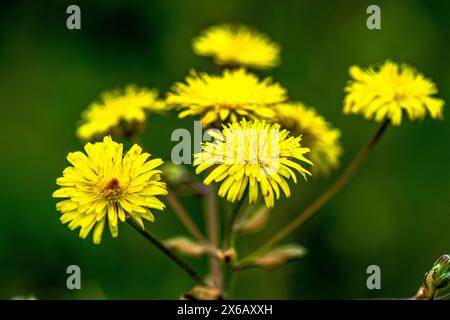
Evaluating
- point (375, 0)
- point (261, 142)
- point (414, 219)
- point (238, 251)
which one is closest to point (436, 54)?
point (375, 0)

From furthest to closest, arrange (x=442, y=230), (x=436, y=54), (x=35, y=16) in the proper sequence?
(x=35, y=16) → (x=436, y=54) → (x=442, y=230)

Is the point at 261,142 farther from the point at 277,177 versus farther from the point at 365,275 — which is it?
the point at 365,275

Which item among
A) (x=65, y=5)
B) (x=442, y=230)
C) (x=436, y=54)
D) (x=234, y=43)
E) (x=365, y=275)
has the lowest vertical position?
(x=365, y=275)

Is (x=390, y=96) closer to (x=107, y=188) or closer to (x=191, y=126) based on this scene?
(x=107, y=188)

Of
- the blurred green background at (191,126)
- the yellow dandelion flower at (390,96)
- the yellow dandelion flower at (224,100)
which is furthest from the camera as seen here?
the blurred green background at (191,126)

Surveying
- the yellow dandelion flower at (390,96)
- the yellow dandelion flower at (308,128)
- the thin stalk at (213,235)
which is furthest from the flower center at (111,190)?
the yellow dandelion flower at (390,96)

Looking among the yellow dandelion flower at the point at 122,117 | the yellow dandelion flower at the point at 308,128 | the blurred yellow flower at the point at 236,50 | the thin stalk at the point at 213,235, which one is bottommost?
the thin stalk at the point at 213,235

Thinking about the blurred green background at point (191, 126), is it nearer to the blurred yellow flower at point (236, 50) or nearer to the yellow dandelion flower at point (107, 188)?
the blurred yellow flower at point (236, 50)
